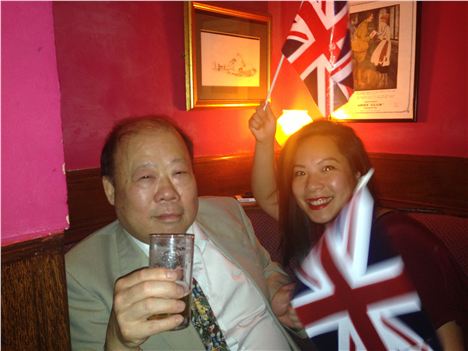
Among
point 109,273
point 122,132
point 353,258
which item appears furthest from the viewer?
point 353,258

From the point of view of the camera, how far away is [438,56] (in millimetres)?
3119

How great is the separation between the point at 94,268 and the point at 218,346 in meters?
0.51

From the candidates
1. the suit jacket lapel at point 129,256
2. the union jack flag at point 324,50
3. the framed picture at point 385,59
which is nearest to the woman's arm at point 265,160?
the union jack flag at point 324,50

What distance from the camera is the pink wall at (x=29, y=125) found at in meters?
0.77

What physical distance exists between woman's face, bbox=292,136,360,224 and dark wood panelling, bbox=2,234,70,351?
111 cm

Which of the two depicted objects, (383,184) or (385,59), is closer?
(385,59)

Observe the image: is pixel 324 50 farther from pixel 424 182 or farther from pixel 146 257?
pixel 424 182

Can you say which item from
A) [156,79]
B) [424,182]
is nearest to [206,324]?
[156,79]

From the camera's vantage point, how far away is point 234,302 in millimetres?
1497

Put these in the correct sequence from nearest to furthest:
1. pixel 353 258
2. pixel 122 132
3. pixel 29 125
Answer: pixel 29 125
pixel 122 132
pixel 353 258

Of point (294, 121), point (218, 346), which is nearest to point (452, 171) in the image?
point (294, 121)

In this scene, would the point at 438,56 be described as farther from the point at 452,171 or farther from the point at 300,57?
the point at 300,57

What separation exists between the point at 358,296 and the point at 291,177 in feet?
1.93

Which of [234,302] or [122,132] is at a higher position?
[122,132]
